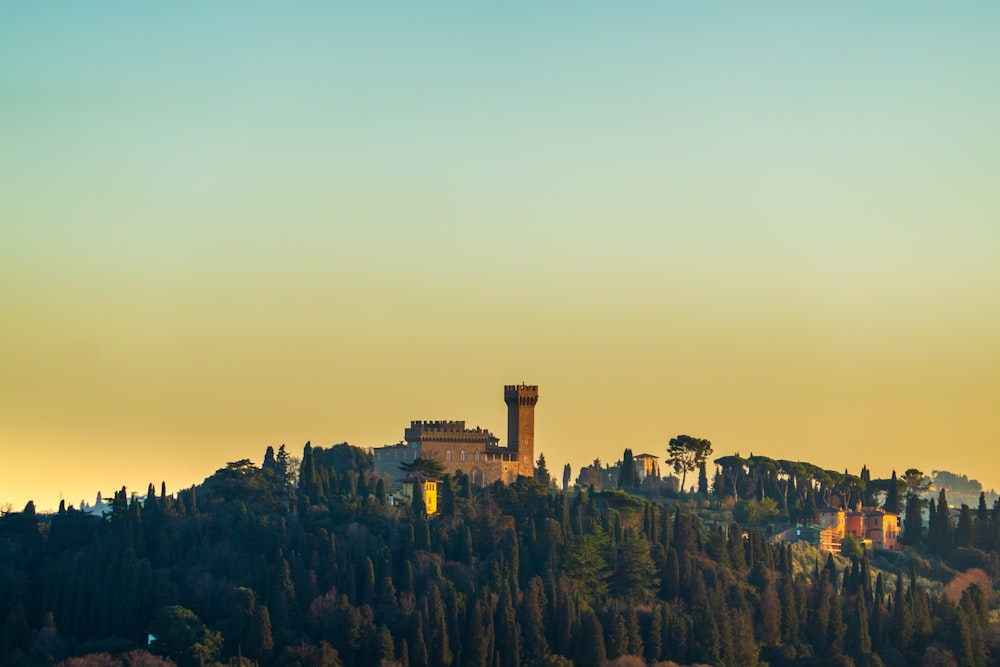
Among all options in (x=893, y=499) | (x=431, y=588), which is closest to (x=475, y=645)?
(x=431, y=588)

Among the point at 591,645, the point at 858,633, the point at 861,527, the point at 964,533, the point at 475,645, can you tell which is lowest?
the point at 475,645

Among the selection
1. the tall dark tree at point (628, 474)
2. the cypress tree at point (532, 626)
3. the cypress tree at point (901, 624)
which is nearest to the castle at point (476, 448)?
the tall dark tree at point (628, 474)

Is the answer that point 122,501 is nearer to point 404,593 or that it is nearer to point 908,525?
point 404,593

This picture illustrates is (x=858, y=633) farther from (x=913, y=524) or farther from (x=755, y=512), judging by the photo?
(x=913, y=524)

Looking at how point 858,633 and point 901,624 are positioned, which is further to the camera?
point 901,624

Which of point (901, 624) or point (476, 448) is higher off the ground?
point (476, 448)

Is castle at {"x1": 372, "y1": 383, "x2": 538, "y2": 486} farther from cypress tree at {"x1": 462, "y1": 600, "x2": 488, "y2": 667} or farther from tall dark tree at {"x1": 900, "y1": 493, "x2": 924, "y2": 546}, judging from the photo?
tall dark tree at {"x1": 900, "y1": 493, "x2": 924, "y2": 546}

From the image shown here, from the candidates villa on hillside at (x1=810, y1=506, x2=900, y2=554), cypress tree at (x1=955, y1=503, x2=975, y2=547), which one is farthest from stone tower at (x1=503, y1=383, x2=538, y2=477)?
cypress tree at (x1=955, y1=503, x2=975, y2=547)
